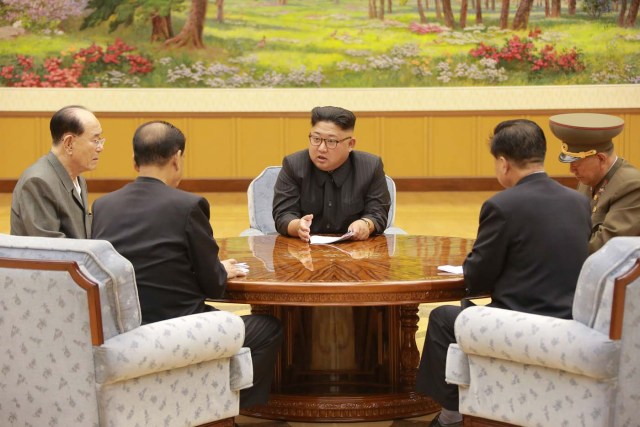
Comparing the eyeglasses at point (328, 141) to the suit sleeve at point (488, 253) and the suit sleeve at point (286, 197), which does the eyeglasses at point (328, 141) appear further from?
the suit sleeve at point (488, 253)

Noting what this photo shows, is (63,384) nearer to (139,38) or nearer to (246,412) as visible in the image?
(246,412)

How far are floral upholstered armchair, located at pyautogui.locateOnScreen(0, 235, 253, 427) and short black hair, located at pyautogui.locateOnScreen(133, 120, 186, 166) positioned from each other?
0.60 m

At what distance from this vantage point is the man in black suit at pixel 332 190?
206 inches

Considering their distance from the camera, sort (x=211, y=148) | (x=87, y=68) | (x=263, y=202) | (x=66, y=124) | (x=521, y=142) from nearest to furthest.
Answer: (x=521, y=142)
(x=66, y=124)
(x=263, y=202)
(x=87, y=68)
(x=211, y=148)

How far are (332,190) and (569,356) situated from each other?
7.34 feet

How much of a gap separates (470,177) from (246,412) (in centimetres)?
843

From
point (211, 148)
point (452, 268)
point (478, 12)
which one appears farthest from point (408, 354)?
point (478, 12)

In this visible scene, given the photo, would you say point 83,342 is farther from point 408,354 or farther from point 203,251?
point 408,354

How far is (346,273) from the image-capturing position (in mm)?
4090

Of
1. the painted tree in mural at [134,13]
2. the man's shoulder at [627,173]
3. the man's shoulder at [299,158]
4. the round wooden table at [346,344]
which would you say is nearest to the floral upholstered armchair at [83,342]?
the round wooden table at [346,344]

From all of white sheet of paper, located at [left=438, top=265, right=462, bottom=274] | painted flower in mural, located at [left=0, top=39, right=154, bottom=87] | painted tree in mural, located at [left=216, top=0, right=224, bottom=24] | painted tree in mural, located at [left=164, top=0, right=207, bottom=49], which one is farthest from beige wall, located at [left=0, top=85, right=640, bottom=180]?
white sheet of paper, located at [left=438, top=265, right=462, bottom=274]

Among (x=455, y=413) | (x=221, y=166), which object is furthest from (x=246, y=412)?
(x=221, y=166)

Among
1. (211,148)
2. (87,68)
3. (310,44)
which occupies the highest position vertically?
(310,44)

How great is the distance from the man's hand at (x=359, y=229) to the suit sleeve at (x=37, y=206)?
1.45 meters
